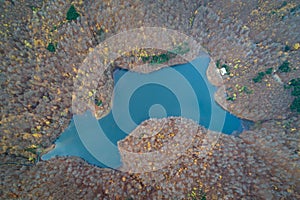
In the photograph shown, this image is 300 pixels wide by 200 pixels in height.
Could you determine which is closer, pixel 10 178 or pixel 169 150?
pixel 10 178

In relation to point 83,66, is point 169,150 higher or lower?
lower

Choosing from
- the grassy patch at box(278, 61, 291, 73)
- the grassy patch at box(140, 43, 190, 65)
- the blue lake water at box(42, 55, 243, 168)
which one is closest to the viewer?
the blue lake water at box(42, 55, 243, 168)

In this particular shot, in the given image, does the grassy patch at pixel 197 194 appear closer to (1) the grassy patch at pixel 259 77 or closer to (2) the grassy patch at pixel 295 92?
(2) the grassy patch at pixel 295 92

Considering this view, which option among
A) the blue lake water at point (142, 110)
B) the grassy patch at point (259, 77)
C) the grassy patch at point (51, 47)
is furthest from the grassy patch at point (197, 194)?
the grassy patch at point (51, 47)

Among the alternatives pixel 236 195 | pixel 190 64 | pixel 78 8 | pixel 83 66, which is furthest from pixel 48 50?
pixel 236 195

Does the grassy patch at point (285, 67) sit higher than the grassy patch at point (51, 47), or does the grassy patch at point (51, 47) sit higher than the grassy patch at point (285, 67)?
the grassy patch at point (285, 67)

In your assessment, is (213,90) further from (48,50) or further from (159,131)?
(48,50)

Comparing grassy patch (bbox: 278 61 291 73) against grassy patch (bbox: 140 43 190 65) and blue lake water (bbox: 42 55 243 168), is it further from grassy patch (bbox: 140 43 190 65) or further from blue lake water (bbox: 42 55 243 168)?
grassy patch (bbox: 140 43 190 65)

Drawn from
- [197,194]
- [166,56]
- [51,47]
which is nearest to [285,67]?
[166,56]

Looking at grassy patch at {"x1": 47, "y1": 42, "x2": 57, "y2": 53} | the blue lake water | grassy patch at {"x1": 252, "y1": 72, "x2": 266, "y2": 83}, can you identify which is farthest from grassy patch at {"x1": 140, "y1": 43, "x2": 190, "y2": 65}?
grassy patch at {"x1": 47, "y1": 42, "x2": 57, "y2": 53}
